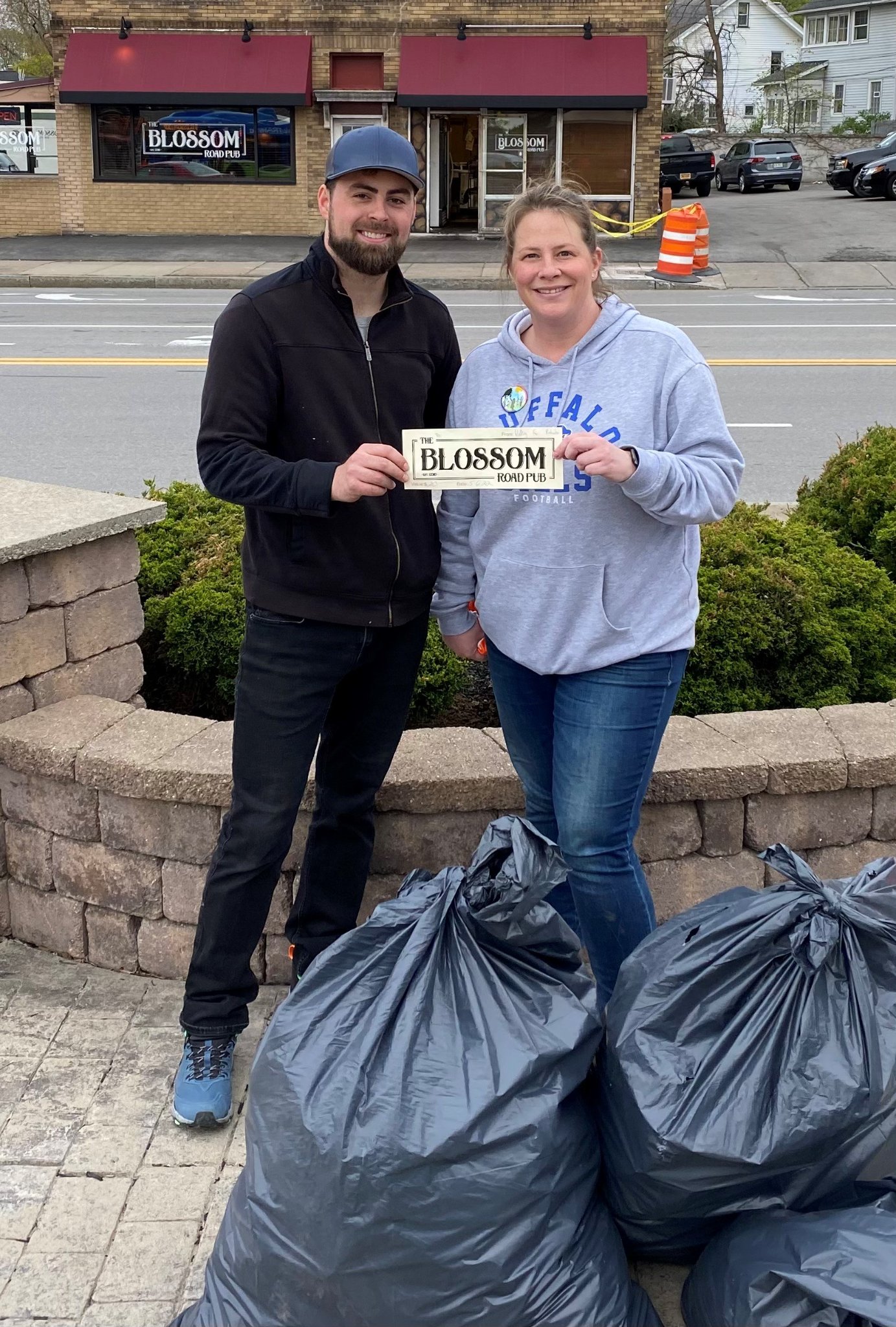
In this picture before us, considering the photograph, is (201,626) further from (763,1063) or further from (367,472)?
(763,1063)

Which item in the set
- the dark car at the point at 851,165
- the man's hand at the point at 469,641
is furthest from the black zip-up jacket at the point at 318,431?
the dark car at the point at 851,165


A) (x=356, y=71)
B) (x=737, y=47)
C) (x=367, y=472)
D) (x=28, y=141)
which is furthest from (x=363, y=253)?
(x=737, y=47)

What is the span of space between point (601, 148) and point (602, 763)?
24112mm

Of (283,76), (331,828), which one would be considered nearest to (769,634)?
(331,828)

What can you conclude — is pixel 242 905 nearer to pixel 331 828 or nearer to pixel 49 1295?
pixel 331 828

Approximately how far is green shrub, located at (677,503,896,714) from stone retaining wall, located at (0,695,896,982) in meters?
0.47

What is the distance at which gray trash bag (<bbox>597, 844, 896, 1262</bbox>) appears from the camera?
2.23 m

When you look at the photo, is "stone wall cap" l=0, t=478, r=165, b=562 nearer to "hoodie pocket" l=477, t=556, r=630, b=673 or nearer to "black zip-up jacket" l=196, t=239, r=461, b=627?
"black zip-up jacket" l=196, t=239, r=461, b=627

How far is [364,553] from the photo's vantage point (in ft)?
9.14

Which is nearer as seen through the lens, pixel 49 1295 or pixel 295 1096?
pixel 295 1096

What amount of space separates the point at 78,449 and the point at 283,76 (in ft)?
55.7

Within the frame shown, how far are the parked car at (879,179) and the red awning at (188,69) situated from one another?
14.1m

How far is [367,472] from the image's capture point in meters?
2.53

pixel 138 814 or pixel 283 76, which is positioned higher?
pixel 283 76
